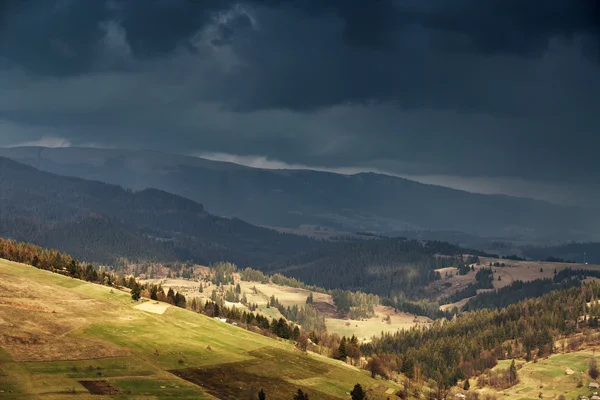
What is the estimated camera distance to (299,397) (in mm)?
156375

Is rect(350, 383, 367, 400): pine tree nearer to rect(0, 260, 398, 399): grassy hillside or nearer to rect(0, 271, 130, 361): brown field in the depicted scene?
rect(0, 260, 398, 399): grassy hillside

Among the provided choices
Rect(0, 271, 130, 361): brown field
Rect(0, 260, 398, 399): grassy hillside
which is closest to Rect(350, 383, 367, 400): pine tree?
Rect(0, 260, 398, 399): grassy hillside

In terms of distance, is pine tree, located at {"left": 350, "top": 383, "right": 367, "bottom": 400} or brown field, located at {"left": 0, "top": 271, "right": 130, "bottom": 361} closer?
brown field, located at {"left": 0, "top": 271, "right": 130, "bottom": 361}

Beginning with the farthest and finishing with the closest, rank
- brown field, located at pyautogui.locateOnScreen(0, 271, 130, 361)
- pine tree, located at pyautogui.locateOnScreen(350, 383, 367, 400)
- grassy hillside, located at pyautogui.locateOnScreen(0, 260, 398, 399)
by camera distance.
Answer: pine tree, located at pyautogui.locateOnScreen(350, 383, 367, 400), brown field, located at pyautogui.locateOnScreen(0, 271, 130, 361), grassy hillside, located at pyautogui.locateOnScreen(0, 260, 398, 399)

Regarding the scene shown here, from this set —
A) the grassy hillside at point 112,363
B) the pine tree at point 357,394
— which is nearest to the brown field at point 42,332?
the grassy hillside at point 112,363

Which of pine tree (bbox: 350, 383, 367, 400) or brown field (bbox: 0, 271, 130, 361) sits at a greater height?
brown field (bbox: 0, 271, 130, 361)

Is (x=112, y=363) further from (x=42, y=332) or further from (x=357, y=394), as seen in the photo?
(x=357, y=394)

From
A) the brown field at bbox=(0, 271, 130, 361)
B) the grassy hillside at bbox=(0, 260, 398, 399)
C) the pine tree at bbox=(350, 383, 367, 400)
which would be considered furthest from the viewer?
the pine tree at bbox=(350, 383, 367, 400)

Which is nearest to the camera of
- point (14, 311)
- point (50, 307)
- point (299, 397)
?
point (299, 397)

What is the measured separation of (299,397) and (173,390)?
32.9m

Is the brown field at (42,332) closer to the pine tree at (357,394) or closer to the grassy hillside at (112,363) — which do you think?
the grassy hillside at (112,363)

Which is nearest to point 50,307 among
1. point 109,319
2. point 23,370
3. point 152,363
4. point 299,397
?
point 109,319

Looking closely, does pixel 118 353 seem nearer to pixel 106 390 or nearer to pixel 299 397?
pixel 106 390

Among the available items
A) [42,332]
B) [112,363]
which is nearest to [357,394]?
[112,363]
